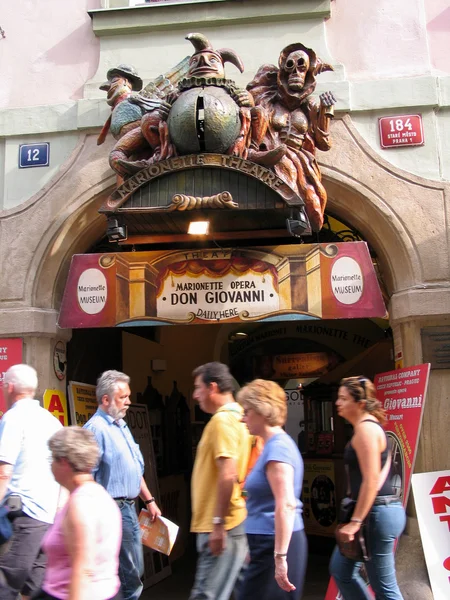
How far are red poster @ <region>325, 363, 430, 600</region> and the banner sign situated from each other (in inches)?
4.6

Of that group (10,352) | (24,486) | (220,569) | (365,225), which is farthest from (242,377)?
(220,569)

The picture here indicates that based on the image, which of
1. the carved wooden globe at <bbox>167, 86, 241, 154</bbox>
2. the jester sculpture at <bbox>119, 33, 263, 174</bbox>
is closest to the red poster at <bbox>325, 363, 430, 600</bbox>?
the jester sculpture at <bbox>119, 33, 263, 174</bbox>

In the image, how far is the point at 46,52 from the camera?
23.8 feet

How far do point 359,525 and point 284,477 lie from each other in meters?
0.66

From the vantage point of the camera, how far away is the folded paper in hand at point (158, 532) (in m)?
4.99

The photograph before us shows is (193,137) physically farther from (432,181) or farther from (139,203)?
(432,181)

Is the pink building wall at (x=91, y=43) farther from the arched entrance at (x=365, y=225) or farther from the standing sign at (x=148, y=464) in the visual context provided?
the standing sign at (x=148, y=464)

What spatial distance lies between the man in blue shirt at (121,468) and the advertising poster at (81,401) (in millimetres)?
2111

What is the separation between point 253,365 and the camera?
11281 millimetres

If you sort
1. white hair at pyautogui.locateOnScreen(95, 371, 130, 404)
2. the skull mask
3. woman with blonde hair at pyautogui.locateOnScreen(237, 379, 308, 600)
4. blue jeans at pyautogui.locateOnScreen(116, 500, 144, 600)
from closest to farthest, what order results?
woman with blonde hair at pyautogui.locateOnScreen(237, 379, 308, 600) → blue jeans at pyautogui.locateOnScreen(116, 500, 144, 600) → white hair at pyautogui.locateOnScreen(95, 371, 130, 404) → the skull mask

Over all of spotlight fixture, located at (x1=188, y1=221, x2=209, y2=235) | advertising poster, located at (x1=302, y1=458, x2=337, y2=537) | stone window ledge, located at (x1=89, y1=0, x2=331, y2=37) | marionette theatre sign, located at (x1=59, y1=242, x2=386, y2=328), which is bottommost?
advertising poster, located at (x1=302, y1=458, x2=337, y2=537)

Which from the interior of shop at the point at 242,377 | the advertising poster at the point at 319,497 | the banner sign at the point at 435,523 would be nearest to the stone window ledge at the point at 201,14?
the interior of shop at the point at 242,377

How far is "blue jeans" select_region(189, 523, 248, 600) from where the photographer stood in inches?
144

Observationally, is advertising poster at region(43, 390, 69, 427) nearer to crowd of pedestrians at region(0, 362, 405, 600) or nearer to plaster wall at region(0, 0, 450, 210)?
plaster wall at region(0, 0, 450, 210)
